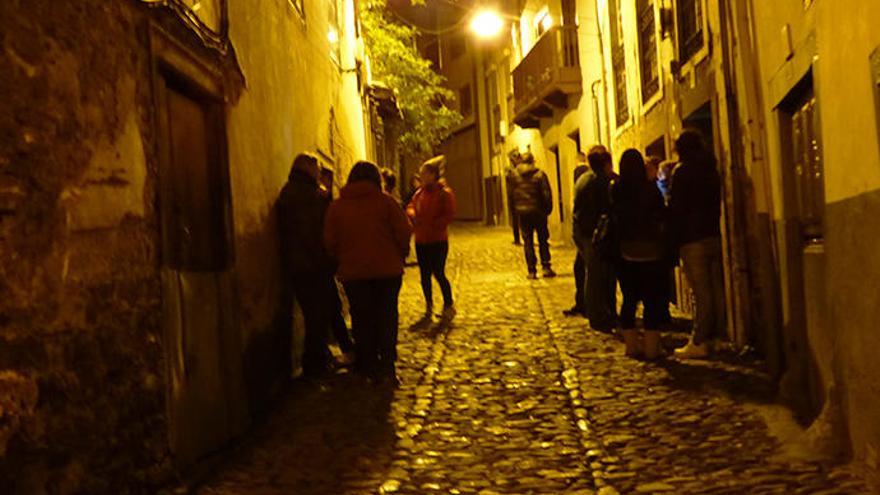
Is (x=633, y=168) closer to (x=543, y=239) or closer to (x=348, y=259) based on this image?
(x=348, y=259)

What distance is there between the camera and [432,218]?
9.85 m

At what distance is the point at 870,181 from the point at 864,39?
64 centimetres

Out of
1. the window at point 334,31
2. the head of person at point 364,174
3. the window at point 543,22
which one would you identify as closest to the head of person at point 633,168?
the head of person at point 364,174

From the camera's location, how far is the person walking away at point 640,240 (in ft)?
23.3

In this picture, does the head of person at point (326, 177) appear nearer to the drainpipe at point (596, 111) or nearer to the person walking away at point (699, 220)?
the person walking away at point (699, 220)

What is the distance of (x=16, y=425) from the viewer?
3387 millimetres

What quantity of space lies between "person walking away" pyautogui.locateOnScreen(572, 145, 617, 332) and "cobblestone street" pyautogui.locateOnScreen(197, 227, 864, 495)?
29 centimetres

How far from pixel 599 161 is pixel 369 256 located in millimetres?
2740

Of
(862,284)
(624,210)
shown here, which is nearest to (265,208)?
(624,210)

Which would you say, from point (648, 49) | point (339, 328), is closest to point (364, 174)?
point (339, 328)

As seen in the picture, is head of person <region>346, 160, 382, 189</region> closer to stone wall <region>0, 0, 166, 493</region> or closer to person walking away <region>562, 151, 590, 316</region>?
stone wall <region>0, 0, 166, 493</region>

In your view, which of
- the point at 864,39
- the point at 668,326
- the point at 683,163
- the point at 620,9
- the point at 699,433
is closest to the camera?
the point at 864,39

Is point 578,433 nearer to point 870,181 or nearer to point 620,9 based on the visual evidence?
point 870,181

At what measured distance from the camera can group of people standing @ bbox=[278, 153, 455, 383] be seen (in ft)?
22.4
